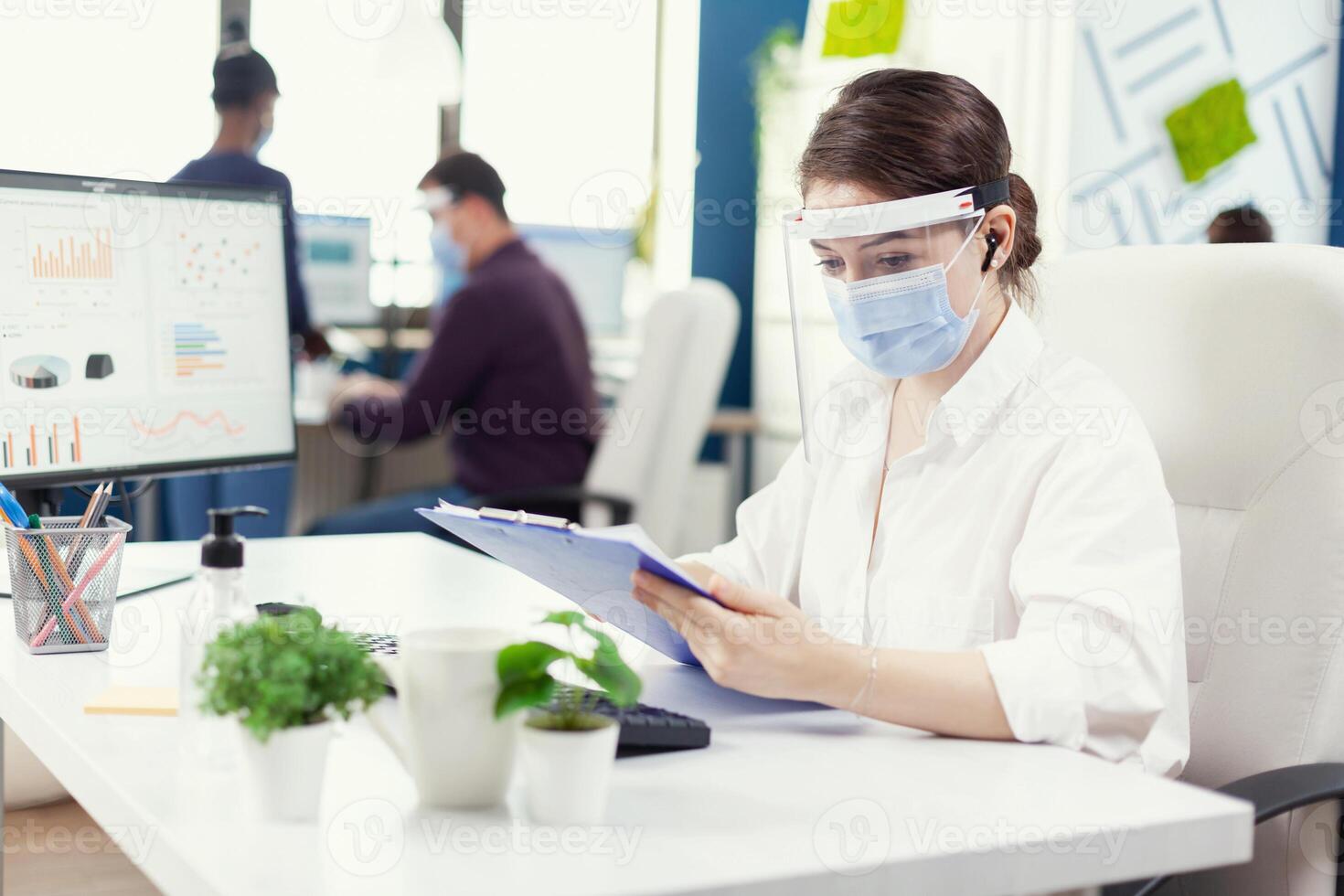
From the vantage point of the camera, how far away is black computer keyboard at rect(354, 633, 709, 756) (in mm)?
914

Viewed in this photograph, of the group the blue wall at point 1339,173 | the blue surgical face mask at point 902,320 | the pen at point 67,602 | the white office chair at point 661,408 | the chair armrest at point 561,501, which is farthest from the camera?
the blue wall at point 1339,173

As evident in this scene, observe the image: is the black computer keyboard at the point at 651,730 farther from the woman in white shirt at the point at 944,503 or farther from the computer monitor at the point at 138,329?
the computer monitor at the point at 138,329

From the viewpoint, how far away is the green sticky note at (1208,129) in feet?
12.2

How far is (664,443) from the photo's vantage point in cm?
301

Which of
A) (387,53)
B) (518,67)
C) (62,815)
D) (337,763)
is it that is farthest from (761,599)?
(518,67)

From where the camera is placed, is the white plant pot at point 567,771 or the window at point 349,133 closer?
the white plant pot at point 567,771

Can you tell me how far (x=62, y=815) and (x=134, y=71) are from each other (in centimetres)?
352

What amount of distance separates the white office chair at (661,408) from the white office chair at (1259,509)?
1.67 m

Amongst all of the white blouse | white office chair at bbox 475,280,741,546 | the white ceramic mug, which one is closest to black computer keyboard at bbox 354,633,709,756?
the white ceramic mug

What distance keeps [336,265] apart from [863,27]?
1.87m

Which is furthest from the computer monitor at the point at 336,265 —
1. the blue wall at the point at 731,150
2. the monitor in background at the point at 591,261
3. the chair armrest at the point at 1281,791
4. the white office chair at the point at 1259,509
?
the chair armrest at the point at 1281,791

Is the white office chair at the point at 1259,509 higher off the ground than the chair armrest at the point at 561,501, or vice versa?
the white office chair at the point at 1259,509

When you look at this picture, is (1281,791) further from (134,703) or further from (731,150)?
(731,150)

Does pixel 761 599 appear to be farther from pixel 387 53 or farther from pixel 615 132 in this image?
pixel 615 132
